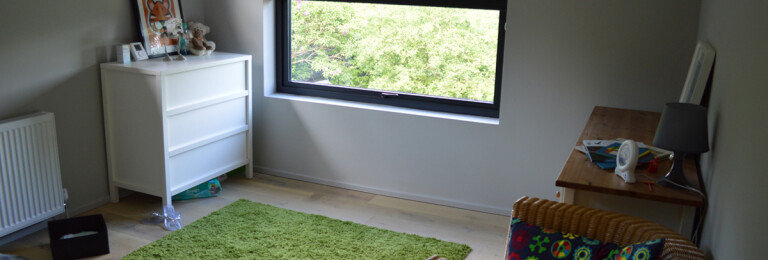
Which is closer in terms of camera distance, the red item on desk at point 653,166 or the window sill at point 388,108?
the red item on desk at point 653,166

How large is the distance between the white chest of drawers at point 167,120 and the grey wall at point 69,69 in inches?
3.4

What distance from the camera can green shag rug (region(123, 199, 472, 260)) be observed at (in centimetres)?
331

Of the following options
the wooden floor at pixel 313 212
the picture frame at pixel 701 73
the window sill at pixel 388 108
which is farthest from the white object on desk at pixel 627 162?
the window sill at pixel 388 108

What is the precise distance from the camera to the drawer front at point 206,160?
378 cm

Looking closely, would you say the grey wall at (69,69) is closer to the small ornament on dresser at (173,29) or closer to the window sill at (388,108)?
the small ornament on dresser at (173,29)

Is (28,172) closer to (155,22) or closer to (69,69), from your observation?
(69,69)


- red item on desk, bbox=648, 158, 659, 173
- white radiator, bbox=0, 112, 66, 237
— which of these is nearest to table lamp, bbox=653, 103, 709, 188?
red item on desk, bbox=648, 158, 659, 173

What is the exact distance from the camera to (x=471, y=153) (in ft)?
12.9

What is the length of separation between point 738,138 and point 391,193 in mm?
2682

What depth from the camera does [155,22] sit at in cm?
400

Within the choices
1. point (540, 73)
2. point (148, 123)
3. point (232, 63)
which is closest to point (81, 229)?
point (148, 123)

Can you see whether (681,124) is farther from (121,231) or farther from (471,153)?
(121,231)

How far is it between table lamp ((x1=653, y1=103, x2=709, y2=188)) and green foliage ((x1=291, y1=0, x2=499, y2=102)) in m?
1.84

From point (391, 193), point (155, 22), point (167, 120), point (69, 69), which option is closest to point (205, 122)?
point (167, 120)
